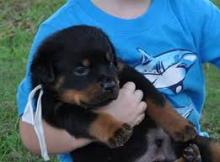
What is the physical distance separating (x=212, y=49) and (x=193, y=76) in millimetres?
142

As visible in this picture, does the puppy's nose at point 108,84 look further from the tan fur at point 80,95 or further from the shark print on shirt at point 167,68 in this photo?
the shark print on shirt at point 167,68

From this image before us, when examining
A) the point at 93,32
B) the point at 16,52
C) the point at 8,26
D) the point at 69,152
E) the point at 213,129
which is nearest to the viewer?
the point at 93,32

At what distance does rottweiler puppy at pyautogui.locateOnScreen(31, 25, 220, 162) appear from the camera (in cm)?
277

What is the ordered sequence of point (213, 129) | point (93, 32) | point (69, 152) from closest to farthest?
1. point (93, 32)
2. point (69, 152)
3. point (213, 129)

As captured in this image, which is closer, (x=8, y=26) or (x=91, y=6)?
(x=91, y=6)

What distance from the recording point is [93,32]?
2.88m

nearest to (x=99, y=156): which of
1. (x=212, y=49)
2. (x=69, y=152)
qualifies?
(x=69, y=152)

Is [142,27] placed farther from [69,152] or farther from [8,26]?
[8,26]

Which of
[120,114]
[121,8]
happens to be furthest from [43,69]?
[121,8]

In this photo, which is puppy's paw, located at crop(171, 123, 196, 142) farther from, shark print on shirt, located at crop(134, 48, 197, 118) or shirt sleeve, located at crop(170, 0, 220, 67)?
shirt sleeve, located at crop(170, 0, 220, 67)

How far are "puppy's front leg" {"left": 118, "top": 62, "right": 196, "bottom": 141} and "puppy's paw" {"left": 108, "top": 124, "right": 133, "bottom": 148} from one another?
0.83 feet

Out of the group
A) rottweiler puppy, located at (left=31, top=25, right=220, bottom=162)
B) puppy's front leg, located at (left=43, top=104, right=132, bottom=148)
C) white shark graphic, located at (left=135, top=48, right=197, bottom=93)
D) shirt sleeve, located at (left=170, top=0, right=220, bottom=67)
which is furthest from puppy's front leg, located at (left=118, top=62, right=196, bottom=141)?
shirt sleeve, located at (left=170, top=0, right=220, bottom=67)

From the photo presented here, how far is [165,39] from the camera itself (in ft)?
10.6

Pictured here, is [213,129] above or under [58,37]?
under
